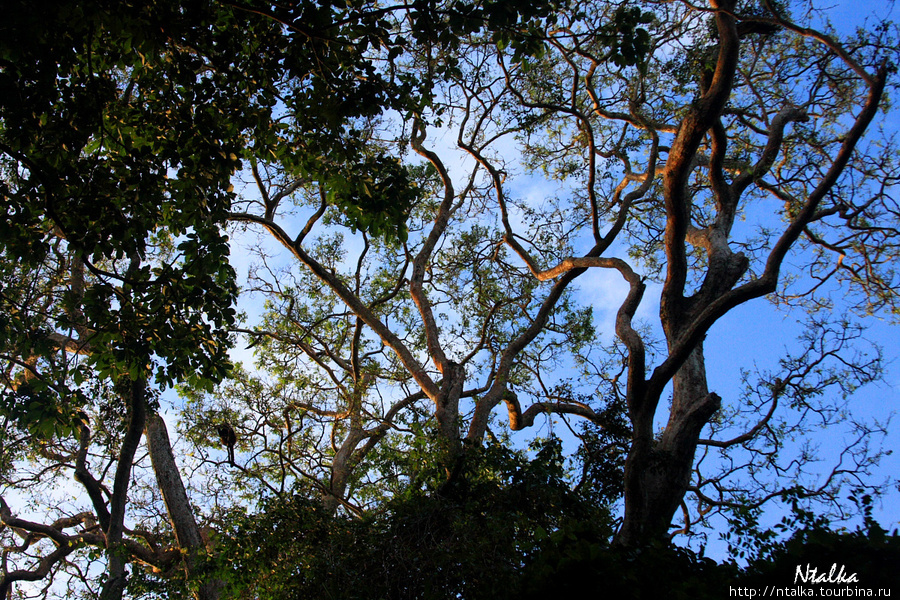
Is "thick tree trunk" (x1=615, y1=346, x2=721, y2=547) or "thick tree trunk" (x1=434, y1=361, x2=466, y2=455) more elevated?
"thick tree trunk" (x1=434, y1=361, x2=466, y2=455)

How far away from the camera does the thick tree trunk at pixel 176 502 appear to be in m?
7.70

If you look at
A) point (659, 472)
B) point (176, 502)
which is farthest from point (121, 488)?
point (659, 472)

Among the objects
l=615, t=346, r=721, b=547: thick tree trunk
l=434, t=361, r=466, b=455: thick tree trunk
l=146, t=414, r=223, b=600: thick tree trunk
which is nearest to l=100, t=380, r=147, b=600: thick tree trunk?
l=146, t=414, r=223, b=600: thick tree trunk

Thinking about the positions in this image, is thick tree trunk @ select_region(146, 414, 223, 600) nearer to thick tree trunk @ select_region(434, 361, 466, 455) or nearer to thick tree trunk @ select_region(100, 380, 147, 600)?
thick tree trunk @ select_region(100, 380, 147, 600)

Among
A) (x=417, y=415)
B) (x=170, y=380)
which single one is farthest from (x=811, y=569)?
(x=417, y=415)

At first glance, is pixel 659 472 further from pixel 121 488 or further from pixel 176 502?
pixel 176 502

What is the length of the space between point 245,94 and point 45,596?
10176 millimetres

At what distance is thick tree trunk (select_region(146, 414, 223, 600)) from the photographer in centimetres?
770

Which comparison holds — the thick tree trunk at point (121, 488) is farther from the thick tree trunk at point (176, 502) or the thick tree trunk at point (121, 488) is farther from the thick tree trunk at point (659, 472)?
the thick tree trunk at point (659, 472)

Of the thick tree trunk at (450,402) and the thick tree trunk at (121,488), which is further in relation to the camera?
the thick tree trunk at (450,402)

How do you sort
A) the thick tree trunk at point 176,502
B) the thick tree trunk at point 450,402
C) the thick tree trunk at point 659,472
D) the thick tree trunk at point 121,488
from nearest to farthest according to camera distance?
the thick tree trunk at point 659,472 < the thick tree trunk at point 121,488 < the thick tree trunk at point 450,402 < the thick tree trunk at point 176,502

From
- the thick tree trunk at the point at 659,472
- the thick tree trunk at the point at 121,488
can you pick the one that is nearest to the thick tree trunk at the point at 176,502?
the thick tree trunk at the point at 121,488

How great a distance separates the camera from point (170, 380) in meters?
4.77

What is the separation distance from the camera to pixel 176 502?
8.12 m
